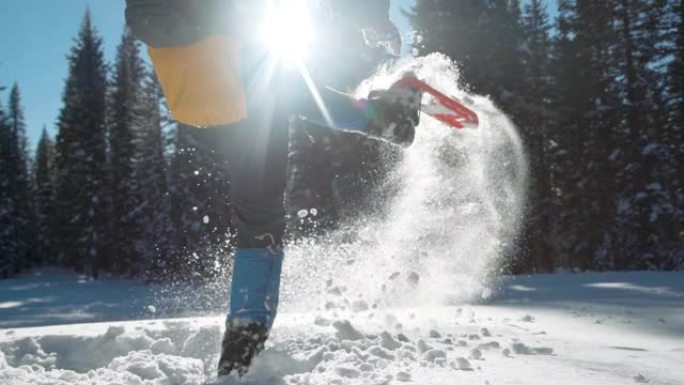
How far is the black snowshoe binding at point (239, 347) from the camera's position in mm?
2062

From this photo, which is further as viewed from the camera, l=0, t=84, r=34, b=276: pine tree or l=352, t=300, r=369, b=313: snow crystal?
l=0, t=84, r=34, b=276: pine tree

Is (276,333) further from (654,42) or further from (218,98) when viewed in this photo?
(654,42)

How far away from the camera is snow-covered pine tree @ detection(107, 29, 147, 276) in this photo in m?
32.4

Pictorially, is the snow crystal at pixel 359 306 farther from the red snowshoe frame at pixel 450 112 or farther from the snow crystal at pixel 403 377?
the snow crystal at pixel 403 377

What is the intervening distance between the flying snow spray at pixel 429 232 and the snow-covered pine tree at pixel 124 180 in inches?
1058

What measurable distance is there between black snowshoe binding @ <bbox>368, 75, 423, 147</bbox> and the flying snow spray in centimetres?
94

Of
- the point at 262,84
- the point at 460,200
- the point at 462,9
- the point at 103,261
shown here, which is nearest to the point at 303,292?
the point at 460,200

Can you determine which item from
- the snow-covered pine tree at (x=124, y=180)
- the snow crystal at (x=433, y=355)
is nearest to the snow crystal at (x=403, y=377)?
the snow crystal at (x=433, y=355)

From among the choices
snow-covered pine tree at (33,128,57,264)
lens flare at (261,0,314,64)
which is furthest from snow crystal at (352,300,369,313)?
snow-covered pine tree at (33,128,57,264)

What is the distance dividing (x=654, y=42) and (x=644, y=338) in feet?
86.1

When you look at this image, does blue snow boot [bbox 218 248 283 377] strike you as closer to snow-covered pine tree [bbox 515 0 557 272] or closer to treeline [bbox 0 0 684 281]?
treeline [bbox 0 0 684 281]

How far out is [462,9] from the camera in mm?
22578

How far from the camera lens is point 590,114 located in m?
26.3

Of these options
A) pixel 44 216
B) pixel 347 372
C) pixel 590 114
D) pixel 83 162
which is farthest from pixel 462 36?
pixel 44 216
